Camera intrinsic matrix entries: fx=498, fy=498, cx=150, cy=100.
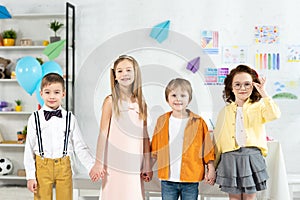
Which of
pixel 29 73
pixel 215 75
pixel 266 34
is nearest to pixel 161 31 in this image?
pixel 215 75

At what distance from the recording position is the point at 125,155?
250cm

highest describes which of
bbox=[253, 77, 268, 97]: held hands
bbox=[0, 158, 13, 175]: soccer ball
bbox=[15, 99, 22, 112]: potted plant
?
bbox=[253, 77, 268, 97]: held hands

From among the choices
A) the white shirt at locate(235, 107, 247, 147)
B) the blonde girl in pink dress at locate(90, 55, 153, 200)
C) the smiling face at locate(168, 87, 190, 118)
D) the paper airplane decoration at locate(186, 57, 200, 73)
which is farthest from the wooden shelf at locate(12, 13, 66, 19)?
the white shirt at locate(235, 107, 247, 147)

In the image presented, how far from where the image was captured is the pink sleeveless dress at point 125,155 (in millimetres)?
2500

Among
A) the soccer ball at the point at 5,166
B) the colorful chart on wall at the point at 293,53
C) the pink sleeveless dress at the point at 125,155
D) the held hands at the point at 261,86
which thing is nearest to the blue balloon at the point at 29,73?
the soccer ball at the point at 5,166

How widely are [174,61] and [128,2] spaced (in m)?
0.69

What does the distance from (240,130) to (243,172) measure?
0.71 feet

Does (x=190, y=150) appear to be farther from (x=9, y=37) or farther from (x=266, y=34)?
(x=9, y=37)

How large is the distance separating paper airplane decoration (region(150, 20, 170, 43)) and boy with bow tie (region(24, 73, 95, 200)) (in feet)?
6.53

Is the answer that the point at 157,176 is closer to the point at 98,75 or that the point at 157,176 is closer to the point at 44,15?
the point at 98,75

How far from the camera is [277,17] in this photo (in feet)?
14.2

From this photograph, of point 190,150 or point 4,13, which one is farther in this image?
point 4,13

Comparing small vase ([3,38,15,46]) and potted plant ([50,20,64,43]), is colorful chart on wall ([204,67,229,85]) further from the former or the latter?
small vase ([3,38,15,46])

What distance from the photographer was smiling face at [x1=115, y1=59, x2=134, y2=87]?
2.47 m
